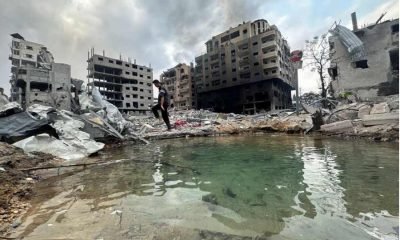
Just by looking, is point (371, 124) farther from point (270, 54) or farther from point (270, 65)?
point (270, 54)

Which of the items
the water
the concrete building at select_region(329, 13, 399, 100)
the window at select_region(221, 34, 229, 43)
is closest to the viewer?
the water

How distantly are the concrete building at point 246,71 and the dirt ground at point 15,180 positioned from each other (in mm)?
48164

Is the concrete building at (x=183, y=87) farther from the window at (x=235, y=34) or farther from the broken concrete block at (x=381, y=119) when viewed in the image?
the broken concrete block at (x=381, y=119)

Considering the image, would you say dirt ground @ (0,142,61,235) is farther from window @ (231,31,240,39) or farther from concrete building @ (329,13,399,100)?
window @ (231,31,240,39)

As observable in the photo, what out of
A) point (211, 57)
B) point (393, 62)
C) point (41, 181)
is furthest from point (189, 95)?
point (41, 181)

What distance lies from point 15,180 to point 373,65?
30254mm

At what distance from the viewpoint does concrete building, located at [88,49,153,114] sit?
58.0 m

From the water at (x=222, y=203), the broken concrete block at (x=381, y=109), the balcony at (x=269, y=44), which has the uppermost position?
the balcony at (x=269, y=44)

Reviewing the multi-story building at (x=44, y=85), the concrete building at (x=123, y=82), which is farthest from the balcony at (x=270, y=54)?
the multi-story building at (x=44, y=85)

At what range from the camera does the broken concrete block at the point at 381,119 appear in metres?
10.2

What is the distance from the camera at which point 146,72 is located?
220ft

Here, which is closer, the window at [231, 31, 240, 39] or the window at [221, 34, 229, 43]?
the window at [231, 31, 240, 39]

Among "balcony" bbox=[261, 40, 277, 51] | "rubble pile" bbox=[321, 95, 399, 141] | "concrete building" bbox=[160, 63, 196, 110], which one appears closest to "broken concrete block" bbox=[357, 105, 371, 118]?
"rubble pile" bbox=[321, 95, 399, 141]

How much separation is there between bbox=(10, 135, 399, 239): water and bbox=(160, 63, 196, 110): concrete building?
2382 inches
